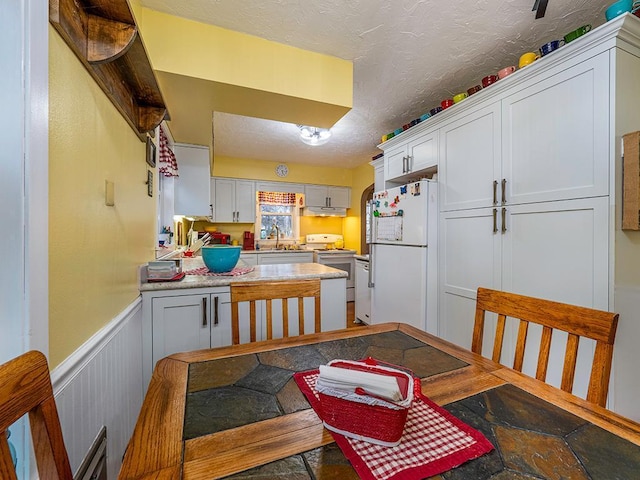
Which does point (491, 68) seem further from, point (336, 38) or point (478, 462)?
point (478, 462)

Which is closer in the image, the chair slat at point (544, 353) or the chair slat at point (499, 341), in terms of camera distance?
the chair slat at point (544, 353)

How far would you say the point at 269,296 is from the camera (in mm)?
1244

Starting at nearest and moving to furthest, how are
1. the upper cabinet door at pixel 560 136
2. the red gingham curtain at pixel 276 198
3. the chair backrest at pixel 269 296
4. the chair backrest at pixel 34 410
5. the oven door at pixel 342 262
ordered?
the chair backrest at pixel 34 410
the chair backrest at pixel 269 296
the upper cabinet door at pixel 560 136
the oven door at pixel 342 262
the red gingham curtain at pixel 276 198

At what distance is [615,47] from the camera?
4.38ft

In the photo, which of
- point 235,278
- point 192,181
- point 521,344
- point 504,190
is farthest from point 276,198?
point 521,344

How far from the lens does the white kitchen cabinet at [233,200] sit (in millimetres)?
4441

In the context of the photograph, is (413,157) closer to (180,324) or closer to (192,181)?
(192,181)

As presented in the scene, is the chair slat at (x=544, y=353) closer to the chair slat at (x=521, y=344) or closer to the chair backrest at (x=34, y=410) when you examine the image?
the chair slat at (x=521, y=344)

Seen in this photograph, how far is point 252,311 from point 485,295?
3.21 feet

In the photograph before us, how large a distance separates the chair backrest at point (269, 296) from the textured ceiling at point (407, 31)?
1411 mm

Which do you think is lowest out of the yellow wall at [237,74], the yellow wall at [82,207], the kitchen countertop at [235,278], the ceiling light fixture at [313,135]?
the kitchen countertop at [235,278]

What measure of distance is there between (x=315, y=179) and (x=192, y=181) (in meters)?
2.58

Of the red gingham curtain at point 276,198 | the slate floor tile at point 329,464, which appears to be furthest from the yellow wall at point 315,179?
the slate floor tile at point 329,464

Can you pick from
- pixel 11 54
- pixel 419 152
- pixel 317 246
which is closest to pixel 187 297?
pixel 11 54
